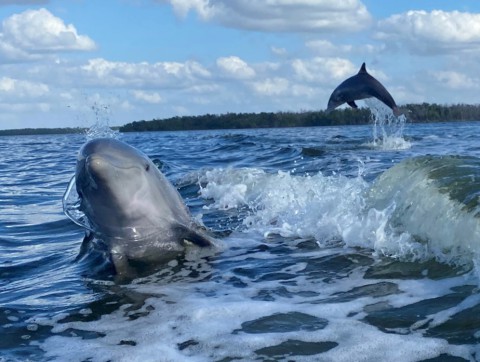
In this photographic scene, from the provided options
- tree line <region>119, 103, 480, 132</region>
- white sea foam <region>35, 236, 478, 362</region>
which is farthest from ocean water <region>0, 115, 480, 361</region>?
tree line <region>119, 103, 480, 132</region>

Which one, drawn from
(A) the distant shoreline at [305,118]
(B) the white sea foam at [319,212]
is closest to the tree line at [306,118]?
(A) the distant shoreline at [305,118]

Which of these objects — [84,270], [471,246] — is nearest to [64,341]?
[84,270]

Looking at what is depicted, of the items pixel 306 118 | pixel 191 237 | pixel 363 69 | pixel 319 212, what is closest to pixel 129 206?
pixel 191 237

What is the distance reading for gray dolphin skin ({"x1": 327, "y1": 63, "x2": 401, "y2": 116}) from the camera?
52.6 feet

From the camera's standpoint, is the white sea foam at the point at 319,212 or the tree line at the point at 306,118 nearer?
the white sea foam at the point at 319,212

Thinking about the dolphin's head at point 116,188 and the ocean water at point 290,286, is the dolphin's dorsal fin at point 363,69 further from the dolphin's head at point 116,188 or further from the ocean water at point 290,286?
the dolphin's head at point 116,188

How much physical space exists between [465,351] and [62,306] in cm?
305

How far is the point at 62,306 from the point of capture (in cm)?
564

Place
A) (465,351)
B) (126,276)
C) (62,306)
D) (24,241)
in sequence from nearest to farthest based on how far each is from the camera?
(465,351) < (62,306) < (126,276) < (24,241)

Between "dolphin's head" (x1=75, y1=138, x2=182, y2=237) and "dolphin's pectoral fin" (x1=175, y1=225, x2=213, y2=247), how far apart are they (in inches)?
13.2

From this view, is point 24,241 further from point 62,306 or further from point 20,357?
point 20,357

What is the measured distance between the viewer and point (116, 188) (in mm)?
6223

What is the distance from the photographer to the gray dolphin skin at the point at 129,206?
615cm

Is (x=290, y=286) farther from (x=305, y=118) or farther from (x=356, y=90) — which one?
(x=305, y=118)
